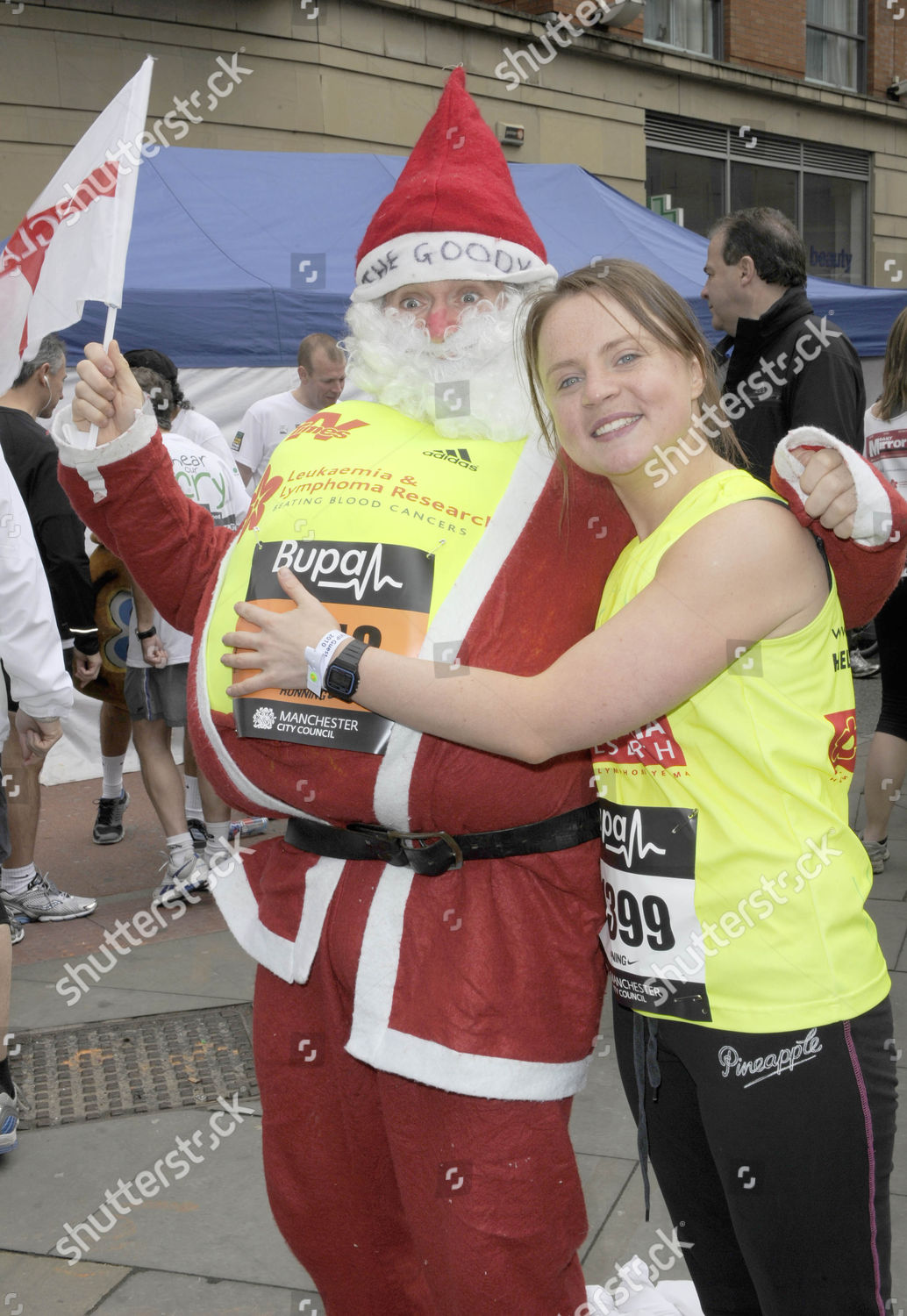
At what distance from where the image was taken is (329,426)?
1911 mm

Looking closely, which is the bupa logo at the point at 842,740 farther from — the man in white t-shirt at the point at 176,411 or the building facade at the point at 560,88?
the building facade at the point at 560,88

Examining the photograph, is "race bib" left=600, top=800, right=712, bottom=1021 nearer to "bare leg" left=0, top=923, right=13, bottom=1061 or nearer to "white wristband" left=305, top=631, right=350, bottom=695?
"white wristband" left=305, top=631, right=350, bottom=695

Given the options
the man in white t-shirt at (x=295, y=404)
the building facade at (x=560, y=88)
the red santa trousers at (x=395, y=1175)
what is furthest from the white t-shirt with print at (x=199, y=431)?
the building facade at (x=560, y=88)

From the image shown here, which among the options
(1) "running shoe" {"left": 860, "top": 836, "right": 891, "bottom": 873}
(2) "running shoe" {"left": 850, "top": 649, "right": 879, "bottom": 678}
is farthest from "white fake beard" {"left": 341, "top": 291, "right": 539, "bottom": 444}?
(2) "running shoe" {"left": 850, "top": 649, "right": 879, "bottom": 678}

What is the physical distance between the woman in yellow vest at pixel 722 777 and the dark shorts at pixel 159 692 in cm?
335

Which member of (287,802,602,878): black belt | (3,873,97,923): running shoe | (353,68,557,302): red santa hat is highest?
(353,68,557,302): red santa hat

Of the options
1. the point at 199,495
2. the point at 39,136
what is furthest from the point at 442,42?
the point at 199,495

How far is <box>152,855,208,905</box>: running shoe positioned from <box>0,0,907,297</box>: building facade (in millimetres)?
6346

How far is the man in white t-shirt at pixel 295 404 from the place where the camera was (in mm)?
5895

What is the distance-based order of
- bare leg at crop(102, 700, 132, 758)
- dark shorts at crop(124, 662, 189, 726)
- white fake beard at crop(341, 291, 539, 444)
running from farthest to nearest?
bare leg at crop(102, 700, 132, 758) < dark shorts at crop(124, 662, 189, 726) < white fake beard at crop(341, 291, 539, 444)

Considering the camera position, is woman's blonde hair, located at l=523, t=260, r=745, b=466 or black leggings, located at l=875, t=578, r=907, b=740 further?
black leggings, located at l=875, t=578, r=907, b=740

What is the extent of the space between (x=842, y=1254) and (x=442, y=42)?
471 inches

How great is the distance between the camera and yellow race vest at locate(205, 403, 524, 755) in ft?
5.52

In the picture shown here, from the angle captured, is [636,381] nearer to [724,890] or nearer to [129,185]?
[724,890]
